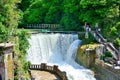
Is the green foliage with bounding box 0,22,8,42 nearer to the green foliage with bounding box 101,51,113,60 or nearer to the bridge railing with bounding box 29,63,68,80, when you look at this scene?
the bridge railing with bounding box 29,63,68,80

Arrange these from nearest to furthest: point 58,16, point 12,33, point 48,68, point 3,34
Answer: point 3,34 < point 12,33 < point 48,68 < point 58,16

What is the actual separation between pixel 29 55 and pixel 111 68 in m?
10.1

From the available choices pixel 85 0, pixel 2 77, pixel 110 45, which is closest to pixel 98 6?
pixel 85 0

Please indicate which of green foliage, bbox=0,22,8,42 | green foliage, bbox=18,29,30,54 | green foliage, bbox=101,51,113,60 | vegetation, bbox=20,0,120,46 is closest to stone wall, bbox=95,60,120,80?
green foliage, bbox=101,51,113,60

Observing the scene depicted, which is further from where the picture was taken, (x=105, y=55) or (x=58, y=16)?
(x=58, y=16)

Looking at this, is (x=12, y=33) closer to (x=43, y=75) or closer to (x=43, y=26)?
(x=43, y=75)

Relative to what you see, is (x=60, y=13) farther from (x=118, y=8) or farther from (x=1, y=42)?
(x=1, y=42)

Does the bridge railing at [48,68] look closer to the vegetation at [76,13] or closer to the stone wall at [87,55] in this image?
the stone wall at [87,55]

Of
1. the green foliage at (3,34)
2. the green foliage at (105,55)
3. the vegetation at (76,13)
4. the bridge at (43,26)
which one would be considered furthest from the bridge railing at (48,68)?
the bridge at (43,26)

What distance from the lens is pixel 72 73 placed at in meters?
35.6

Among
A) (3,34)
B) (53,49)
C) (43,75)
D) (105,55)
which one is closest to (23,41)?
(43,75)

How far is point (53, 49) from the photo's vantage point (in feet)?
137

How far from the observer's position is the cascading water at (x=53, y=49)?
40.4 m

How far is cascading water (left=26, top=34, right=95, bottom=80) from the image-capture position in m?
40.4
